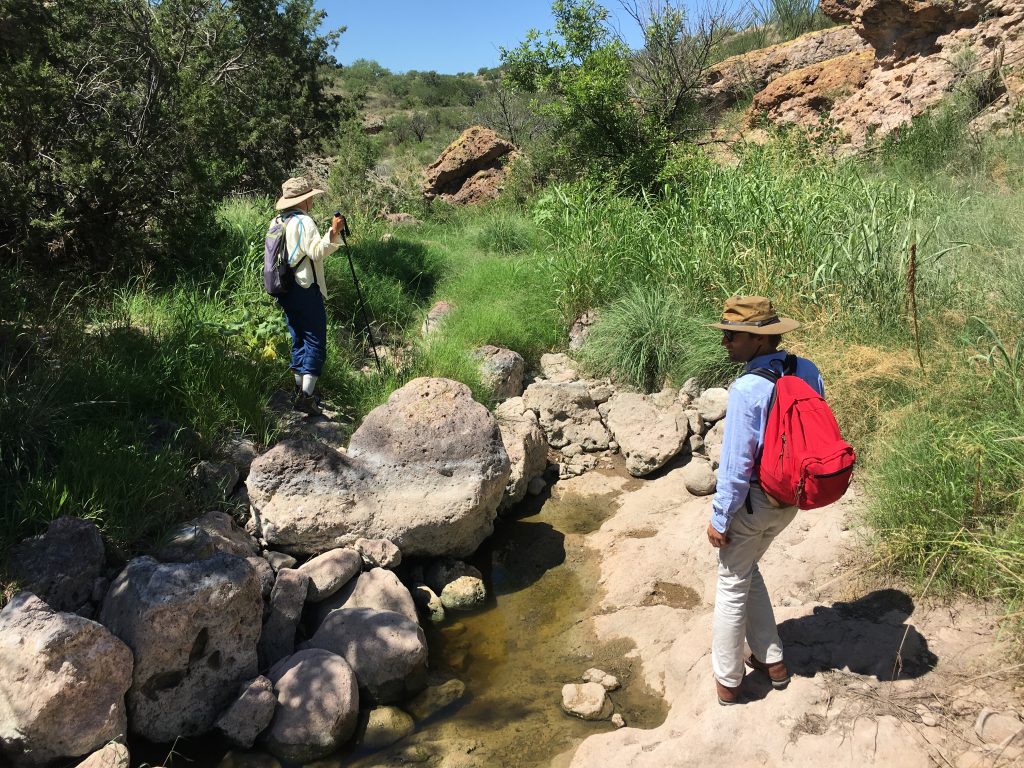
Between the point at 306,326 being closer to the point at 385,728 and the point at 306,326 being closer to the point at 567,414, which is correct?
the point at 567,414

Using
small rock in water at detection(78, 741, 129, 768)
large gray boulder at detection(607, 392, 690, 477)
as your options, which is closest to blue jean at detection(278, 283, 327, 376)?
large gray boulder at detection(607, 392, 690, 477)

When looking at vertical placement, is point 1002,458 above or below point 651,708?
above

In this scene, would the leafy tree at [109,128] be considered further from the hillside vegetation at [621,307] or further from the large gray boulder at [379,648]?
the large gray boulder at [379,648]

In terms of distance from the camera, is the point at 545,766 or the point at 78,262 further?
the point at 78,262

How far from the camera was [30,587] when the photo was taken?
12.0ft

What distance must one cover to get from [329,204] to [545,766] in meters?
10.2

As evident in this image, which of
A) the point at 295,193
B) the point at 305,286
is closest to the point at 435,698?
the point at 305,286

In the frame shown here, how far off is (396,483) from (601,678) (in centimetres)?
184

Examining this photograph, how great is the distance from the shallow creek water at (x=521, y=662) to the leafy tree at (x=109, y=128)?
427 cm

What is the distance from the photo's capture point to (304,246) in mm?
5383

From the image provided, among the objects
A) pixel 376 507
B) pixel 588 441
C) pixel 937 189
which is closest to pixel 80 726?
pixel 376 507

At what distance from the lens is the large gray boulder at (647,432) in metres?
5.77

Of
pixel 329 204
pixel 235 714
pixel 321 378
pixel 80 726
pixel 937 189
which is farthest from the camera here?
pixel 329 204

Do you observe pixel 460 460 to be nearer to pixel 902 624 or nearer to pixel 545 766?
pixel 545 766
